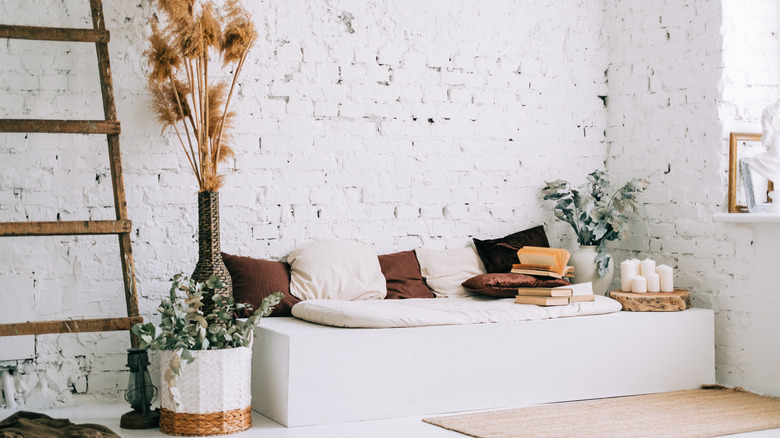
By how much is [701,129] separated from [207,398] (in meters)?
2.85

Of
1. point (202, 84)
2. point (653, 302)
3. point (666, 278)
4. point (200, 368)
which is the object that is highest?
point (202, 84)

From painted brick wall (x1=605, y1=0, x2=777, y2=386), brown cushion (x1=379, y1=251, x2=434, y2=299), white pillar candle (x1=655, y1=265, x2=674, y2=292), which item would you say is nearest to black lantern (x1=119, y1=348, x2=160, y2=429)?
brown cushion (x1=379, y1=251, x2=434, y2=299)

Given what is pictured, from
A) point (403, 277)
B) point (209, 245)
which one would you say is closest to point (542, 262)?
point (403, 277)

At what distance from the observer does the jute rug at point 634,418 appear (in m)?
3.43

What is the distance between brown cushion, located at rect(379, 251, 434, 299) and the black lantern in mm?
1305

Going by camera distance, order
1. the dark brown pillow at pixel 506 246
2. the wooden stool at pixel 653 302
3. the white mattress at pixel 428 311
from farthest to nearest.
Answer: the dark brown pillow at pixel 506 246, the wooden stool at pixel 653 302, the white mattress at pixel 428 311

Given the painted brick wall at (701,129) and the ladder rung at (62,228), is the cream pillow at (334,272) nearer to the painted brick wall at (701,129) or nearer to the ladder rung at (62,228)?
the ladder rung at (62,228)

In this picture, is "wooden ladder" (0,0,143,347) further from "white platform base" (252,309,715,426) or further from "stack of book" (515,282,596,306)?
"stack of book" (515,282,596,306)

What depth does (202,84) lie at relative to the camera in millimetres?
4109

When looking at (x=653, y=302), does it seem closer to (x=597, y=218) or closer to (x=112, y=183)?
(x=597, y=218)

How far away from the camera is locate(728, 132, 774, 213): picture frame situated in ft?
14.3

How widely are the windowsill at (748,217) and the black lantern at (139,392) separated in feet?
9.30

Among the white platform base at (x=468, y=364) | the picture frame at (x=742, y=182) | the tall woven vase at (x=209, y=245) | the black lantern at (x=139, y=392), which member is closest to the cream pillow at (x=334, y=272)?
the white platform base at (x=468, y=364)

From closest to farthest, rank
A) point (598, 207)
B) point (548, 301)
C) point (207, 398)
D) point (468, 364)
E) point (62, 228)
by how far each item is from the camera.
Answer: point (207, 398) → point (62, 228) → point (468, 364) → point (548, 301) → point (598, 207)
